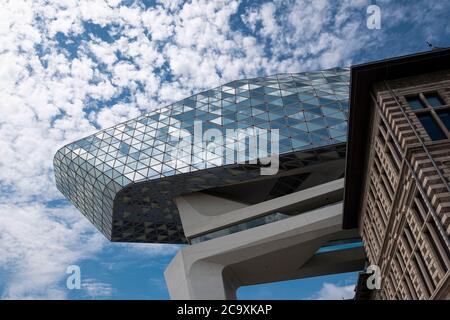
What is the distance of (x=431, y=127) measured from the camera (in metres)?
15.0

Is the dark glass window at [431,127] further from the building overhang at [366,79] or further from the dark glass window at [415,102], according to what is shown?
the building overhang at [366,79]

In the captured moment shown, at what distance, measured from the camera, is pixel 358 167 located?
21094 mm

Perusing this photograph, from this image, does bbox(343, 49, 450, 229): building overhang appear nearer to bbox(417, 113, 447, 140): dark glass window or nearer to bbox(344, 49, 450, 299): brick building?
bbox(344, 49, 450, 299): brick building

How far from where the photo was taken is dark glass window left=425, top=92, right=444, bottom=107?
628 inches

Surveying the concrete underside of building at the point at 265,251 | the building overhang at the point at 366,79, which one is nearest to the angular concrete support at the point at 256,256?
the concrete underside of building at the point at 265,251

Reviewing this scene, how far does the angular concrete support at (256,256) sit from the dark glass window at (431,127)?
1586 cm

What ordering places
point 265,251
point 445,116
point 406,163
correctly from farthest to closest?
point 265,251
point 445,116
point 406,163

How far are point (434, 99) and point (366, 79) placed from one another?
110 inches

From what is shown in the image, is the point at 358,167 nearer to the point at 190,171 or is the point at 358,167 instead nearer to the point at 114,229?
the point at 190,171

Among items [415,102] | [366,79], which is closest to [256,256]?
[366,79]

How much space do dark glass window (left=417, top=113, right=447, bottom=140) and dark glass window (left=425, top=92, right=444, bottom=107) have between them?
0.73 meters

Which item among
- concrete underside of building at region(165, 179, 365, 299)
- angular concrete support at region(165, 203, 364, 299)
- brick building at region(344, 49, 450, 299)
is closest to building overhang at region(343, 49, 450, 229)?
brick building at region(344, 49, 450, 299)

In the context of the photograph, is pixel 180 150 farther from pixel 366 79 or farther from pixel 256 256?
pixel 366 79

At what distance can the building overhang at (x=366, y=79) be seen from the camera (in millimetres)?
16391
